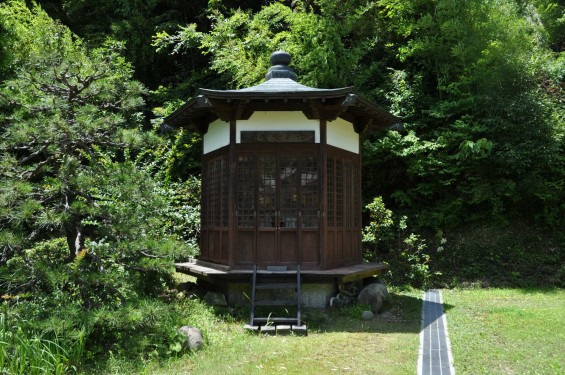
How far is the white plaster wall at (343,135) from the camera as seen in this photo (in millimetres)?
8234

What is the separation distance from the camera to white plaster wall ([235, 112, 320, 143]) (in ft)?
26.2

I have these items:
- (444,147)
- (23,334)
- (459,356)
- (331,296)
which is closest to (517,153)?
(444,147)

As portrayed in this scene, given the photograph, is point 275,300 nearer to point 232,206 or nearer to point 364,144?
point 232,206

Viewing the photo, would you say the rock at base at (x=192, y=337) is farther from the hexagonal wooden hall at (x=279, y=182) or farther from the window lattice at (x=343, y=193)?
the window lattice at (x=343, y=193)

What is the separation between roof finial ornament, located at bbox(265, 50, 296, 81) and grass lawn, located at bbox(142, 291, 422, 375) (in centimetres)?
433

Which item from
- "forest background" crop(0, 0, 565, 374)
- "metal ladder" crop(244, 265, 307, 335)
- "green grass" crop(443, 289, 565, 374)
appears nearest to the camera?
"green grass" crop(443, 289, 565, 374)

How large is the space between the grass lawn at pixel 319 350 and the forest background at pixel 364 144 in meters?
0.62

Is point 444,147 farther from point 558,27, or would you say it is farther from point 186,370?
point 186,370

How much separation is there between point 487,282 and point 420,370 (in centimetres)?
659

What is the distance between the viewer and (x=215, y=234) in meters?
8.53

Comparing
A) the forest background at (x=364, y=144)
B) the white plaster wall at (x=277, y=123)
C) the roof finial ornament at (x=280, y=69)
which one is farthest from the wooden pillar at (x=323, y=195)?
the forest background at (x=364, y=144)

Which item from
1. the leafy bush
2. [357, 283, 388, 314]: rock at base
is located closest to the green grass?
the leafy bush

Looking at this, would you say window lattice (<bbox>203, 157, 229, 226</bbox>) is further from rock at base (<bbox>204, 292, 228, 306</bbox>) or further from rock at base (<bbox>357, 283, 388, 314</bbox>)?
rock at base (<bbox>357, 283, 388, 314</bbox>)

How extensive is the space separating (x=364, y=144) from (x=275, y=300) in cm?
627
